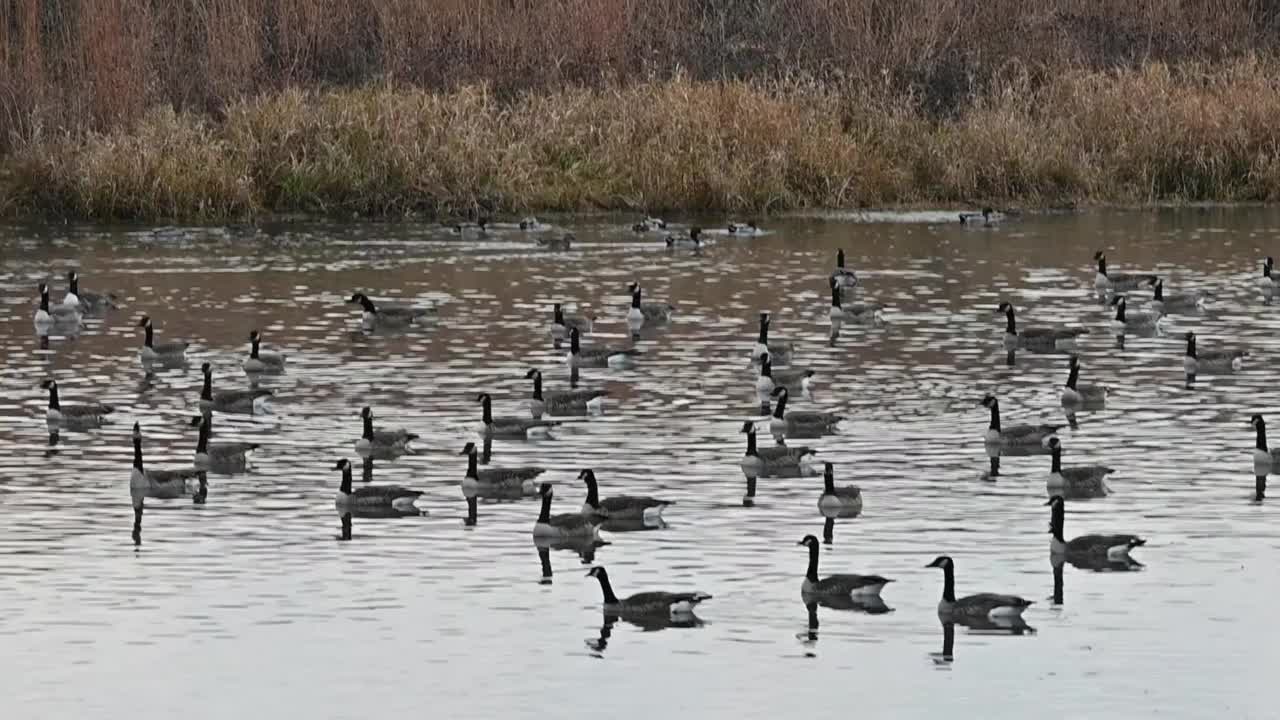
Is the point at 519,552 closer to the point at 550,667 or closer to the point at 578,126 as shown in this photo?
the point at 550,667

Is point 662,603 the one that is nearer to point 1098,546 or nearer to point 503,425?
point 1098,546

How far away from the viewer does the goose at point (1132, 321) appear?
96.9 ft

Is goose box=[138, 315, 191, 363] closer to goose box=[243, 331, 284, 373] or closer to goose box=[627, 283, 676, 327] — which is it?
goose box=[243, 331, 284, 373]

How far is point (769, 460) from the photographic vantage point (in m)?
20.7

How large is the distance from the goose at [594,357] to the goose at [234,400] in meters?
3.62

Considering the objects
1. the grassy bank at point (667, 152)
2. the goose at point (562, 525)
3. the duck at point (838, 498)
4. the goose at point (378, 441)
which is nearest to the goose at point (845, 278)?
the grassy bank at point (667, 152)

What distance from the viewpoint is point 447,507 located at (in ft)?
63.7

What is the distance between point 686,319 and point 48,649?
53.8ft

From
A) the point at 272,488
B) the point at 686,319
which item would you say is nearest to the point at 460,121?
the point at 686,319

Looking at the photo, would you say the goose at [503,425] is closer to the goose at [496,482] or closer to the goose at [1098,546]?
the goose at [496,482]

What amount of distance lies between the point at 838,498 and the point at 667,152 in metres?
22.6

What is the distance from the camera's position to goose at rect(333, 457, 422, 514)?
19.0m

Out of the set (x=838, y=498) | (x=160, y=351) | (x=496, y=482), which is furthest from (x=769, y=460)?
(x=160, y=351)

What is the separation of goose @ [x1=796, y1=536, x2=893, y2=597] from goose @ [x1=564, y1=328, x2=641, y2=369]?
10263mm
